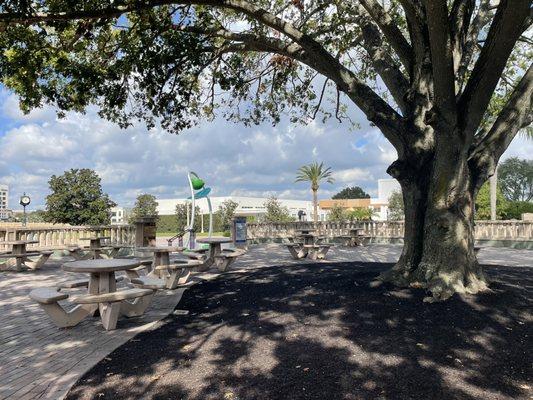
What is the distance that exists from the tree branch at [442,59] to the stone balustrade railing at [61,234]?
1341 centimetres

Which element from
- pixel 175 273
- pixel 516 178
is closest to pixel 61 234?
pixel 175 273

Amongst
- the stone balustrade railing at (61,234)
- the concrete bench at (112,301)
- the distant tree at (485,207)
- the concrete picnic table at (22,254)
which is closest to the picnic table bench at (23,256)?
the concrete picnic table at (22,254)

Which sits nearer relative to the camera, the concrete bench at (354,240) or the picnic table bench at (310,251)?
the picnic table bench at (310,251)

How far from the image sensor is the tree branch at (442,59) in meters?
5.24

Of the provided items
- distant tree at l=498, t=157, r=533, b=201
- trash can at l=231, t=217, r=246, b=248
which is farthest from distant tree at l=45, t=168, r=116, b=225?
distant tree at l=498, t=157, r=533, b=201

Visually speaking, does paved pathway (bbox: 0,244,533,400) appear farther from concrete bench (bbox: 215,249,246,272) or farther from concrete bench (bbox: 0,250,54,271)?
concrete bench (bbox: 0,250,54,271)

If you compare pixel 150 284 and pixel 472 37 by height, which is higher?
pixel 472 37

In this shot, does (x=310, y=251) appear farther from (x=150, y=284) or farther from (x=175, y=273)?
(x=150, y=284)

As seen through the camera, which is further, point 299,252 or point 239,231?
point 239,231

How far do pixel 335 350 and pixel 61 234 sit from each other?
47.1 ft

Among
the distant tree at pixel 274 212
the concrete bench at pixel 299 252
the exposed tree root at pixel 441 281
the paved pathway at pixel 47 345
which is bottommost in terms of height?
the paved pathway at pixel 47 345

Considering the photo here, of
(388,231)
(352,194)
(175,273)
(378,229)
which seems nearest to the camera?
(175,273)

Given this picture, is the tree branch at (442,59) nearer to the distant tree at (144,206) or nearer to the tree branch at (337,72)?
the tree branch at (337,72)

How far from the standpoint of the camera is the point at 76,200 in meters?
34.1
